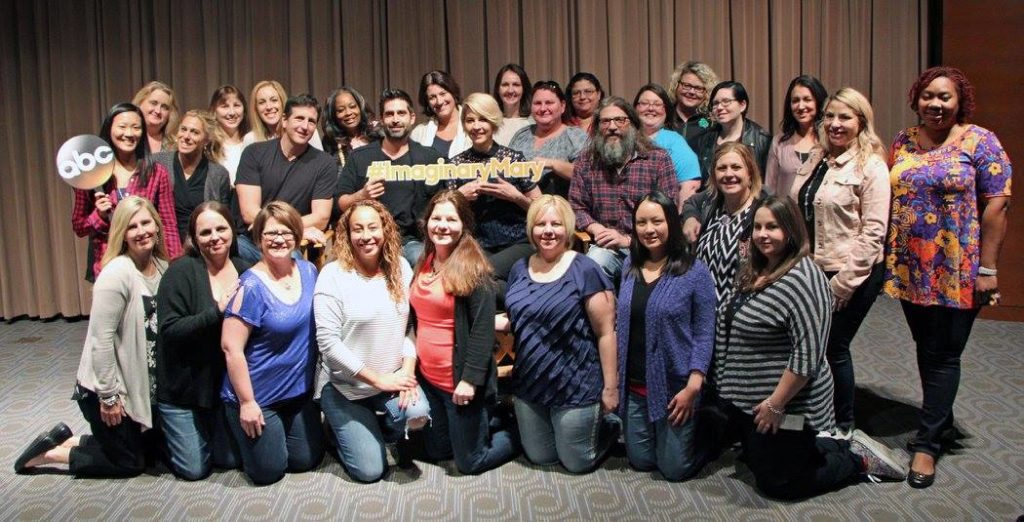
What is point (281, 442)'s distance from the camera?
10.6ft

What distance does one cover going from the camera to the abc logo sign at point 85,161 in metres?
3.59

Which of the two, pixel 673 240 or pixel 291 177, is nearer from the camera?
pixel 673 240

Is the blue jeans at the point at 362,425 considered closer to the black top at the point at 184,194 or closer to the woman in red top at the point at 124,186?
the woman in red top at the point at 124,186

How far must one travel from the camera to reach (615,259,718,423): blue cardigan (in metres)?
3.08

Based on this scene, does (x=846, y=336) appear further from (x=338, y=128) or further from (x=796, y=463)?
(x=338, y=128)

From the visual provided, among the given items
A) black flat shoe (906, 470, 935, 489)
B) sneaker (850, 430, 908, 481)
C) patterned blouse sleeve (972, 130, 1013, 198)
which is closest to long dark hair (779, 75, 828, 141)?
patterned blouse sleeve (972, 130, 1013, 198)

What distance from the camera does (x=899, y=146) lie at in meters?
3.29

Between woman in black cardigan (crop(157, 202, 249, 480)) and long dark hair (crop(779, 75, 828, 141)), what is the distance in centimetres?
254

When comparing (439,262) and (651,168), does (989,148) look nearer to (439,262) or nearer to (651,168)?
(651,168)

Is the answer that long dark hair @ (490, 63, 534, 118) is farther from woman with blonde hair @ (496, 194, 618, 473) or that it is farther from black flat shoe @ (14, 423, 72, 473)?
black flat shoe @ (14, 423, 72, 473)

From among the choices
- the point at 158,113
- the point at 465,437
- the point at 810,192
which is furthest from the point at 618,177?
the point at 158,113

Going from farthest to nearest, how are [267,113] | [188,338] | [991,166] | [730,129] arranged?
[267,113] < [730,129] < [188,338] < [991,166]

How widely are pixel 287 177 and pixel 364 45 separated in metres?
2.05

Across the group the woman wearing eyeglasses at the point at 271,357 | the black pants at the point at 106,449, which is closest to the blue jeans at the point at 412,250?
the woman wearing eyeglasses at the point at 271,357
